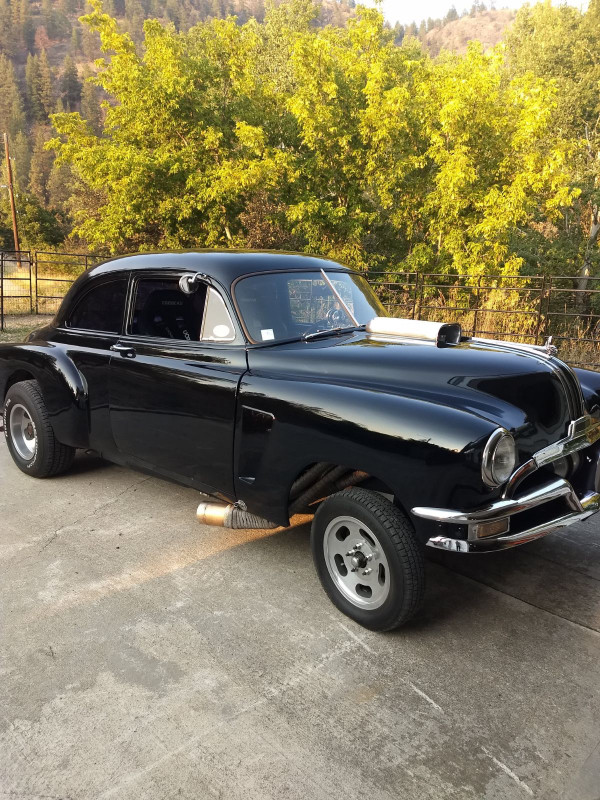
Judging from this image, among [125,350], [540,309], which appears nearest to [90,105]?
[540,309]

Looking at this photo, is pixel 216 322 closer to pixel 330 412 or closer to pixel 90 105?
pixel 330 412

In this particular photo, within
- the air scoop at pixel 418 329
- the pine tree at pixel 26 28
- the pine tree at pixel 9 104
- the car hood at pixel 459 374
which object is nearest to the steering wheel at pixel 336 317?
the air scoop at pixel 418 329

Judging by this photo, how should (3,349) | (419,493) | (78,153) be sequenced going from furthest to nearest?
(78,153) → (3,349) → (419,493)

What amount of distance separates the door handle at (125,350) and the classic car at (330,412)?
0.05ft

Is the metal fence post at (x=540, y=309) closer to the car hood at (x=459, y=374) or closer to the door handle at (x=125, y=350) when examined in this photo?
the car hood at (x=459, y=374)

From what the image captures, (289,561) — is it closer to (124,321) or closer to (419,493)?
(419,493)

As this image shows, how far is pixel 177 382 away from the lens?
12.5 feet

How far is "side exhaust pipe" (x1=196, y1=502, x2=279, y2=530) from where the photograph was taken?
3.58 metres

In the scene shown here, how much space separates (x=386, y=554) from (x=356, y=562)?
0.87 feet

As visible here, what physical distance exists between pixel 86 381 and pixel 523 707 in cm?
348

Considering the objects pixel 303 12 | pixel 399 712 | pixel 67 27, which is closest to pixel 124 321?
pixel 399 712

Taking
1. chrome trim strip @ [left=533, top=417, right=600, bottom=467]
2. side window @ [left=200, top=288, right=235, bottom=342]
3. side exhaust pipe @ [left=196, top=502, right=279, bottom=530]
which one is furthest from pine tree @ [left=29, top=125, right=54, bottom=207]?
chrome trim strip @ [left=533, top=417, right=600, bottom=467]

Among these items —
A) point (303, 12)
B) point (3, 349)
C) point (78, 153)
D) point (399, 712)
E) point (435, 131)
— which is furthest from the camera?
point (303, 12)

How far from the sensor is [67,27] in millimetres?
186000
